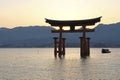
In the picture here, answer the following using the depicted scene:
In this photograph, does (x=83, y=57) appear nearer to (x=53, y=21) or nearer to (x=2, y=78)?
(x=53, y=21)

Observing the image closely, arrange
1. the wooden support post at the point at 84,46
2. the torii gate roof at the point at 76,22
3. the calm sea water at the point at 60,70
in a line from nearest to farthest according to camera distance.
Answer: the calm sea water at the point at 60,70 < the torii gate roof at the point at 76,22 < the wooden support post at the point at 84,46

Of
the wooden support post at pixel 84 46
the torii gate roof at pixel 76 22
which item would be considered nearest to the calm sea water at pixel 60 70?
the wooden support post at pixel 84 46

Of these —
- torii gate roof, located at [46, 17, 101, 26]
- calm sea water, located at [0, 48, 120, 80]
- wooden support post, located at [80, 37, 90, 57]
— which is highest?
torii gate roof, located at [46, 17, 101, 26]

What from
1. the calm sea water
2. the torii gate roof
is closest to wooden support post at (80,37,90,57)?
the torii gate roof

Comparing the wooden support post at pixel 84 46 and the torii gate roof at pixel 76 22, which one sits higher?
the torii gate roof at pixel 76 22

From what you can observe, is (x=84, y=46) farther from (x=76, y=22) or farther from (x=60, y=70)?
(x=60, y=70)

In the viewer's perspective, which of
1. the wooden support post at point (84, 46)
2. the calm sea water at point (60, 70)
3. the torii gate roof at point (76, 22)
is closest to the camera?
the calm sea water at point (60, 70)

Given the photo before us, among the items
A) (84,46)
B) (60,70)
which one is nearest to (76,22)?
(84,46)

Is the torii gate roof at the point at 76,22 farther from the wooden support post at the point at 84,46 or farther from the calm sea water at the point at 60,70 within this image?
the calm sea water at the point at 60,70

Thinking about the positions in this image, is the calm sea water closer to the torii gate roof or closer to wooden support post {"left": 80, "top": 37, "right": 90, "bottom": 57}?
wooden support post {"left": 80, "top": 37, "right": 90, "bottom": 57}

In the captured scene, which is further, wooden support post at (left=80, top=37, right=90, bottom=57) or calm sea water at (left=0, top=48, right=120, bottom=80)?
wooden support post at (left=80, top=37, right=90, bottom=57)

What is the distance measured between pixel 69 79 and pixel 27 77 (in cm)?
554

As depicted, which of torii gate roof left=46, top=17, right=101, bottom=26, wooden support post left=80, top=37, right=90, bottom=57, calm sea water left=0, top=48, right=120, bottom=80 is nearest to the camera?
calm sea water left=0, top=48, right=120, bottom=80

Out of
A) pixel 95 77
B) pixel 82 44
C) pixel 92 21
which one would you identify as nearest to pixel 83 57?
pixel 82 44
